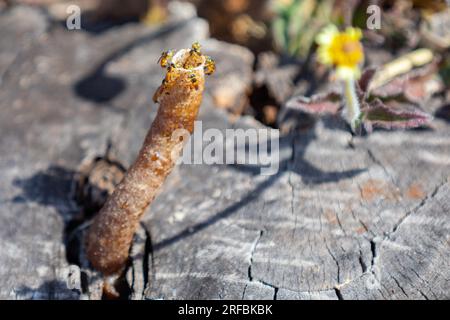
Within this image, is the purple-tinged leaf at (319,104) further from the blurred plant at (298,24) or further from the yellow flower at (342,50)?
the blurred plant at (298,24)

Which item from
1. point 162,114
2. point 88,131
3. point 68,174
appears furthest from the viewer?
point 88,131

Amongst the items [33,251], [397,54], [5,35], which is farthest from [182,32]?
[33,251]

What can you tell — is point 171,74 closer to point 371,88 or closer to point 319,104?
point 319,104

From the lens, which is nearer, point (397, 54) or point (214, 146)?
point (214, 146)

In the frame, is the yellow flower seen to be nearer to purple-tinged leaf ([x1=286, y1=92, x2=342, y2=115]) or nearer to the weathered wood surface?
purple-tinged leaf ([x1=286, y1=92, x2=342, y2=115])

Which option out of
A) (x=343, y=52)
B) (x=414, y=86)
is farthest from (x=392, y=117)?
(x=343, y=52)

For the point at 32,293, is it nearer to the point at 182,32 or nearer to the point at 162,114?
the point at 162,114
